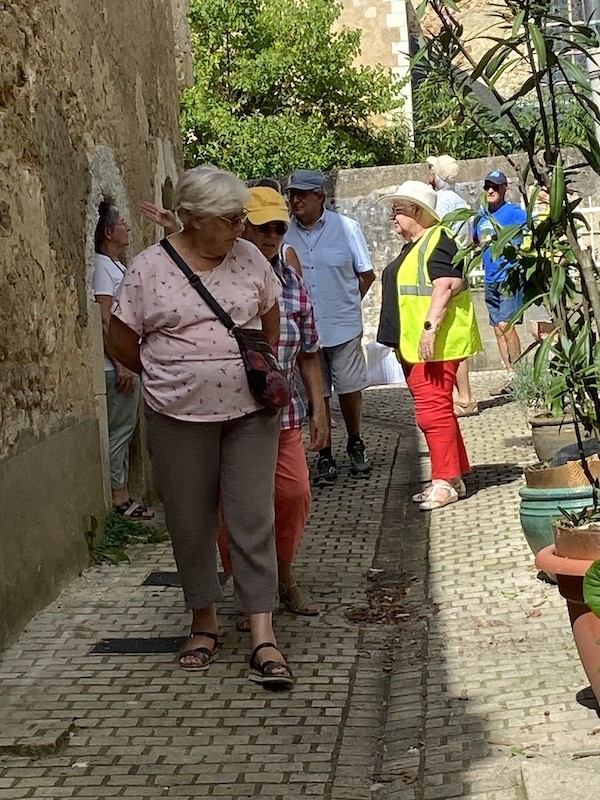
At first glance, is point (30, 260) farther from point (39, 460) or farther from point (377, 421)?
point (377, 421)

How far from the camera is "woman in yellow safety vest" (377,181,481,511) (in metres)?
7.42

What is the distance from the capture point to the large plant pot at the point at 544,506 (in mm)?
5465

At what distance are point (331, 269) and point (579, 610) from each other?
495 centimetres

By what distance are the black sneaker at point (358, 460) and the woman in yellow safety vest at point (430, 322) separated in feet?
3.73

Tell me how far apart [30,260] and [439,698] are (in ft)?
8.75

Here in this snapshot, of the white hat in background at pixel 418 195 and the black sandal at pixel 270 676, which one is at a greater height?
the white hat in background at pixel 418 195

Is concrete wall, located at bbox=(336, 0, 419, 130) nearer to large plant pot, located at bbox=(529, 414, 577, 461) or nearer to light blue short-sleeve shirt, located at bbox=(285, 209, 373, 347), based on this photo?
light blue short-sleeve shirt, located at bbox=(285, 209, 373, 347)

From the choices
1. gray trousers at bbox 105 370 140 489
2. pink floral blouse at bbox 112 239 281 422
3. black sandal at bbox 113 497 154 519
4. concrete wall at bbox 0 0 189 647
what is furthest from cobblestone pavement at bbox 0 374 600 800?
pink floral blouse at bbox 112 239 281 422

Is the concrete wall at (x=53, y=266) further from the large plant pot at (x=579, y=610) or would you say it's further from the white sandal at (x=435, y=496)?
the large plant pot at (x=579, y=610)

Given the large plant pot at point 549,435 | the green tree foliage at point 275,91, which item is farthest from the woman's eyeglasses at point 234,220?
the green tree foliage at point 275,91

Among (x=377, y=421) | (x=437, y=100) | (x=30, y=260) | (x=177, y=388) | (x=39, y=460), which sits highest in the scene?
(x=437, y=100)

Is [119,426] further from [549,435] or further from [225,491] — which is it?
[225,491]

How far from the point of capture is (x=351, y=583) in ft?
20.4

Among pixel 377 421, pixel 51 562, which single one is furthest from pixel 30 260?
pixel 377 421
